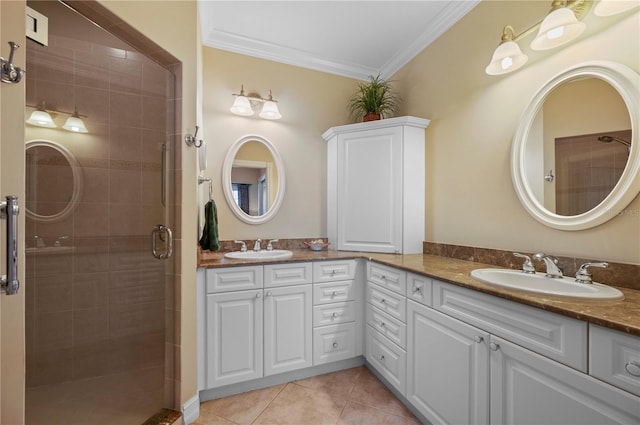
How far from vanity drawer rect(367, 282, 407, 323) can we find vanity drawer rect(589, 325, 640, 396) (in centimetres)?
93

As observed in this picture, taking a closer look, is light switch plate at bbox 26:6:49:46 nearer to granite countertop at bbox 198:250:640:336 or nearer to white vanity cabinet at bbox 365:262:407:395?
granite countertop at bbox 198:250:640:336

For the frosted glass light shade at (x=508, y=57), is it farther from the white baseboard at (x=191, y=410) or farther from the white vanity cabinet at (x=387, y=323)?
the white baseboard at (x=191, y=410)

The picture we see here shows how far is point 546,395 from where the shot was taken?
39.6 inches

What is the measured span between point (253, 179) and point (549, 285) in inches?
87.4

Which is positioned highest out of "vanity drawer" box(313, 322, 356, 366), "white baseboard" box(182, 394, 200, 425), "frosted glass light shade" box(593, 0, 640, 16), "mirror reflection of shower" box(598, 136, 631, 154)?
"frosted glass light shade" box(593, 0, 640, 16)

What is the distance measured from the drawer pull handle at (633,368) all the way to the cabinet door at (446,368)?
459 mm

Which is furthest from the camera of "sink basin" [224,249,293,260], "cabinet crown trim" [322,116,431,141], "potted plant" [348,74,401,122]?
"potted plant" [348,74,401,122]

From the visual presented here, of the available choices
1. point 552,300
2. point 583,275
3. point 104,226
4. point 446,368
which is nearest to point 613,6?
point 583,275

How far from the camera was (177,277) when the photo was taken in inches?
64.4

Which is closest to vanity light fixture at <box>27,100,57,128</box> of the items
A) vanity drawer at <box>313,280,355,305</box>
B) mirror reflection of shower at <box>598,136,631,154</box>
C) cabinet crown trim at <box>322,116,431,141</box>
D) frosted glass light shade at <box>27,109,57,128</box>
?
frosted glass light shade at <box>27,109,57,128</box>

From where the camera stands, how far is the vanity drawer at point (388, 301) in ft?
5.82

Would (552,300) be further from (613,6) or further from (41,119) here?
(41,119)

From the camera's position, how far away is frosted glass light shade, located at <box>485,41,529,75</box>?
1.57 m

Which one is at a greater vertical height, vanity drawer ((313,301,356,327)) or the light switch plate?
the light switch plate
